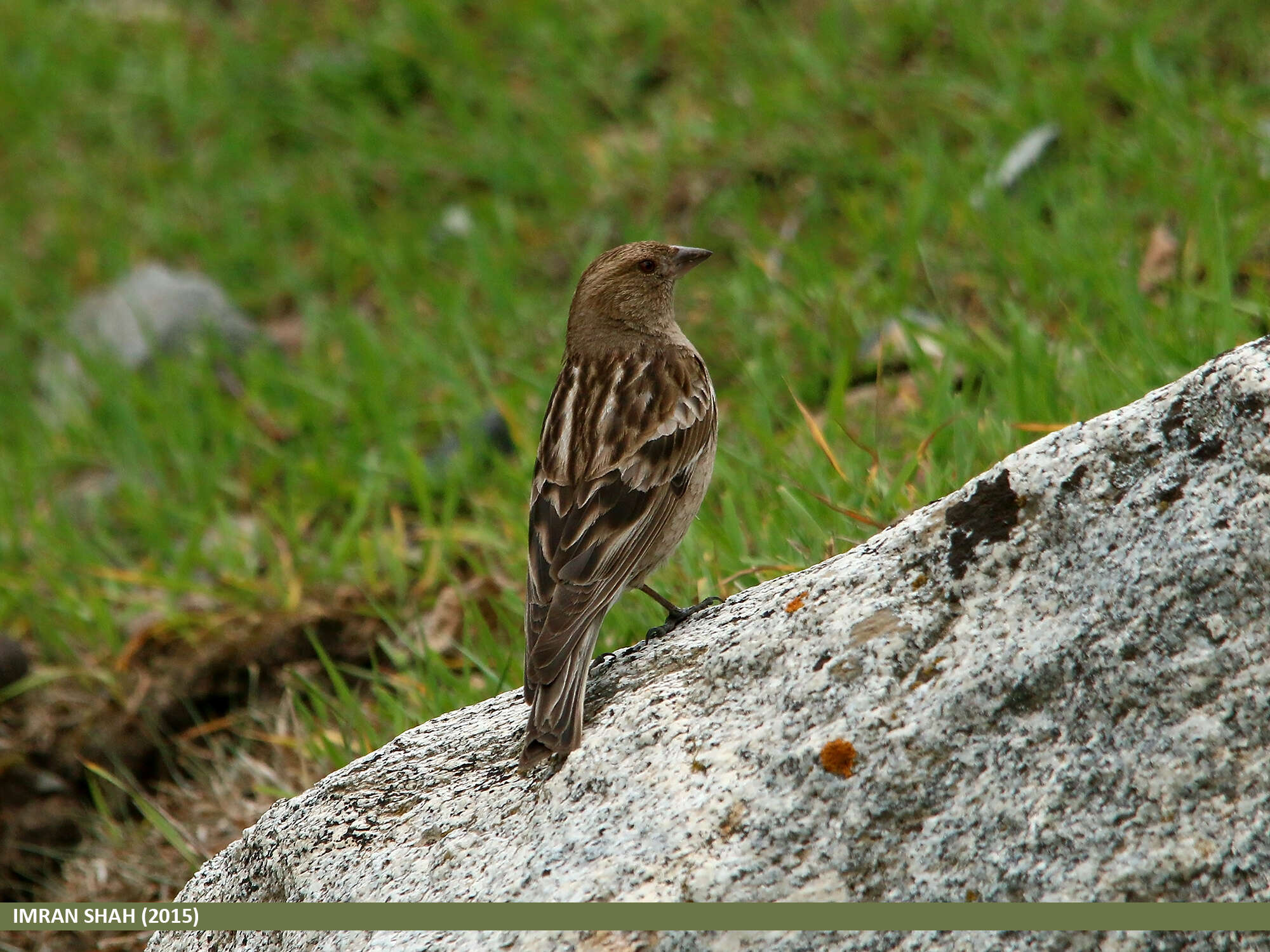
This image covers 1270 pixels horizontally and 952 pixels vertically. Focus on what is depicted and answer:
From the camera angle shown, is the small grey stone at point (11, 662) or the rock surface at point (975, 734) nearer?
the rock surface at point (975, 734)

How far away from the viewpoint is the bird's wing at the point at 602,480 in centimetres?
329

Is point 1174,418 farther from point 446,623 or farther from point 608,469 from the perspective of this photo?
point 446,623

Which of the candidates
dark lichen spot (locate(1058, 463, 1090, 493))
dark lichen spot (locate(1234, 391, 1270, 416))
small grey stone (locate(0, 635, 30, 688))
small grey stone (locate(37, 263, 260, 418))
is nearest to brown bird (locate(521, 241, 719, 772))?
dark lichen spot (locate(1058, 463, 1090, 493))

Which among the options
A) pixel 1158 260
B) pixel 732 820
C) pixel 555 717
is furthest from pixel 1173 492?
pixel 1158 260

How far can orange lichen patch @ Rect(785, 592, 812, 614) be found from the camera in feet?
9.01

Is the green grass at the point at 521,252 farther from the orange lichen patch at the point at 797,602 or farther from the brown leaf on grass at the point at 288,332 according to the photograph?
the orange lichen patch at the point at 797,602

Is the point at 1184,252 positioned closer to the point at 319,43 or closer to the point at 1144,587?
the point at 1144,587

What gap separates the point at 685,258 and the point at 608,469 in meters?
1.21

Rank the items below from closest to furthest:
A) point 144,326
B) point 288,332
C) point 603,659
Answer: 1. point 603,659
2. point 144,326
3. point 288,332

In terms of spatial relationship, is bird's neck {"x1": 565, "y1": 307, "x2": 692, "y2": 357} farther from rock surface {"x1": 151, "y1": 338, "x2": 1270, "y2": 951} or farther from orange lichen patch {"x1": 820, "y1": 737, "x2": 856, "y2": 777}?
orange lichen patch {"x1": 820, "y1": 737, "x2": 856, "y2": 777}

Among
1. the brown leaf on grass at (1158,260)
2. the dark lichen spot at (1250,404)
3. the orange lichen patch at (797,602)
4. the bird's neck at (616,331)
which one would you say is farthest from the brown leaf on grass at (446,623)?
the dark lichen spot at (1250,404)

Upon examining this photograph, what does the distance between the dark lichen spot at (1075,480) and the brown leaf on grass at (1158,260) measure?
3.19 metres

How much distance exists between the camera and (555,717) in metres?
2.86

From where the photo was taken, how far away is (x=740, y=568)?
4105 millimetres
